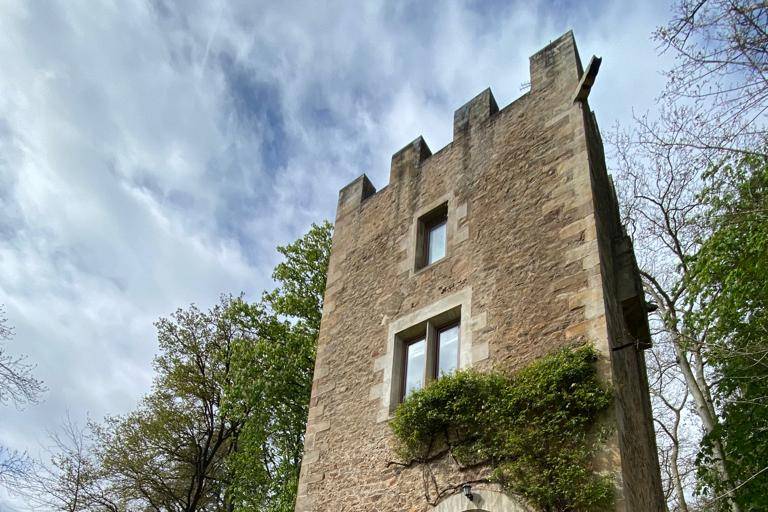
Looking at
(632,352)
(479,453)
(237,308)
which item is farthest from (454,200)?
(237,308)

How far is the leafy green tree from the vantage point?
8617 millimetres

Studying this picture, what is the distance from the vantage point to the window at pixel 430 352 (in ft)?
23.7

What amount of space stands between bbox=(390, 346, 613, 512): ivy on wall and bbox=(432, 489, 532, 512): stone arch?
0.10m

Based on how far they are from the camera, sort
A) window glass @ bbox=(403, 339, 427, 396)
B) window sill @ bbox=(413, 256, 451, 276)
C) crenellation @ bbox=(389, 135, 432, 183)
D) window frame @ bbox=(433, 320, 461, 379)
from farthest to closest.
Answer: crenellation @ bbox=(389, 135, 432, 183), window sill @ bbox=(413, 256, 451, 276), window glass @ bbox=(403, 339, 427, 396), window frame @ bbox=(433, 320, 461, 379)

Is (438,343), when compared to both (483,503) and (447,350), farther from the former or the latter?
(483,503)

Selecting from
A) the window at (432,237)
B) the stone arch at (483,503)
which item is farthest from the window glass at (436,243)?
the stone arch at (483,503)

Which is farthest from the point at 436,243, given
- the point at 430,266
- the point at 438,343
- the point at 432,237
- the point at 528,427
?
the point at 528,427

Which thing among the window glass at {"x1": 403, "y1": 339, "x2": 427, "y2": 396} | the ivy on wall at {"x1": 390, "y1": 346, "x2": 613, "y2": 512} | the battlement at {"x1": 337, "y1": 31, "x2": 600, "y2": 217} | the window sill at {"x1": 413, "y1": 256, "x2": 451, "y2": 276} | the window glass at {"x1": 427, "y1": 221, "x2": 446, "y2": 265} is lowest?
the ivy on wall at {"x1": 390, "y1": 346, "x2": 613, "y2": 512}

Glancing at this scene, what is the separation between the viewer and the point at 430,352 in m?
7.40

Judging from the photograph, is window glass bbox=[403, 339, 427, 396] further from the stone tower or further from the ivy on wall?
the ivy on wall

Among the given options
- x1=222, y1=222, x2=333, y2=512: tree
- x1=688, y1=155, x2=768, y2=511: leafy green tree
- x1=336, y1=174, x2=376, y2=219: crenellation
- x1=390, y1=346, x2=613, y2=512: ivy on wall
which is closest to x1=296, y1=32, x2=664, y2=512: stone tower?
x1=390, y1=346, x2=613, y2=512: ivy on wall

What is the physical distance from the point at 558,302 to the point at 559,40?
4.09m

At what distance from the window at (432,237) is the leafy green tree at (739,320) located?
3738mm

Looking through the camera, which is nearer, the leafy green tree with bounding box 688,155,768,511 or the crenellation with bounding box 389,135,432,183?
the leafy green tree with bounding box 688,155,768,511
